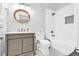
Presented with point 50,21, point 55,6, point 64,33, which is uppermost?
point 55,6

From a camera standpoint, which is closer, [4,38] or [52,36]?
[4,38]

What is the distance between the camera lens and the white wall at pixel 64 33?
1499 mm

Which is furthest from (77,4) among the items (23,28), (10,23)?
(10,23)

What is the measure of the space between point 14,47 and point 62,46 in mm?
681

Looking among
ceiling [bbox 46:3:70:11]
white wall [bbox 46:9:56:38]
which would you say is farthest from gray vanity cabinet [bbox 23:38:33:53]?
ceiling [bbox 46:3:70:11]

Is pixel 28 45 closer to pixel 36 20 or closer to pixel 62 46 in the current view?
pixel 36 20

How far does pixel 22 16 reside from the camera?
1572mm

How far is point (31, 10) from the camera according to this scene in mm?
1562

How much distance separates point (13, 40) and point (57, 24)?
2.18 ft

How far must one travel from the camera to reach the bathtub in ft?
4.97

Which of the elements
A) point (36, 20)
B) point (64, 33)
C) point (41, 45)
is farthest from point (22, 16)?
point (64, 33)

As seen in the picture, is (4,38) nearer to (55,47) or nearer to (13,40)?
(13,40)

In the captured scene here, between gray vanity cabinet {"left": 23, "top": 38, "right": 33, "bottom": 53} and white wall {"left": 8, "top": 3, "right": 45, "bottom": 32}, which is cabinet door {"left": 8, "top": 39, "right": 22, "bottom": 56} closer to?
gray vanity cabinet {"left": 23, "top": 38, "right": 33, "bottom": 53}

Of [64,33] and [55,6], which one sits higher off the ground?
[55,6]
